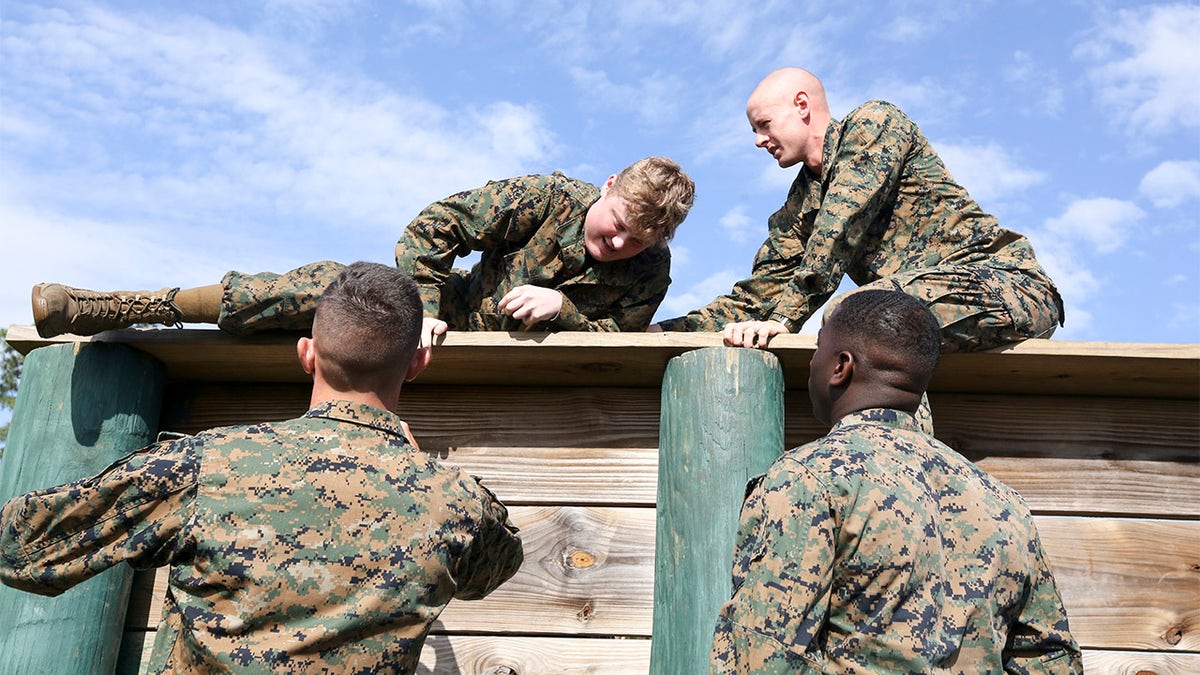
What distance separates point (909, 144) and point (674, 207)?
2.99 ft

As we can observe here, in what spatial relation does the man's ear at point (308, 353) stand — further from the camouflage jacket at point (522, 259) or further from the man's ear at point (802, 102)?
the man's ear at point (802, 102)

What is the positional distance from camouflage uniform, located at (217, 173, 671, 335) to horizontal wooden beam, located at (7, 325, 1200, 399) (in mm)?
198

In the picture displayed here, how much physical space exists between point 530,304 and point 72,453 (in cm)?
155

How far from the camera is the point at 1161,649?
3746mm

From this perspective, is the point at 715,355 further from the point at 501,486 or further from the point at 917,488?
the point at 917,488

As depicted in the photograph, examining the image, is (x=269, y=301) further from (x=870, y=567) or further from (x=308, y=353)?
(x=870, y=567)

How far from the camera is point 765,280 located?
445 cm

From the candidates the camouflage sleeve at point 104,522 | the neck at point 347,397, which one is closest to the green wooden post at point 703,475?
the neck at point 347,397

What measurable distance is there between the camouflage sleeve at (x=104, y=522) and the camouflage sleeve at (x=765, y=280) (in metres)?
2.39

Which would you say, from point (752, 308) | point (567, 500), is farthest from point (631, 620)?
point (752, 308)

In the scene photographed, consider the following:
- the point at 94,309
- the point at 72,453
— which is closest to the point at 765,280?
the point at 94,309

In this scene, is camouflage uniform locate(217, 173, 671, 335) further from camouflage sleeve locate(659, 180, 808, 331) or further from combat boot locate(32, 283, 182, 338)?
combat boot locate(32, 283, 182, 338)

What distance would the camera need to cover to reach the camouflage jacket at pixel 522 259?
158 inches

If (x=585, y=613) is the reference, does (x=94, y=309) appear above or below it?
above
